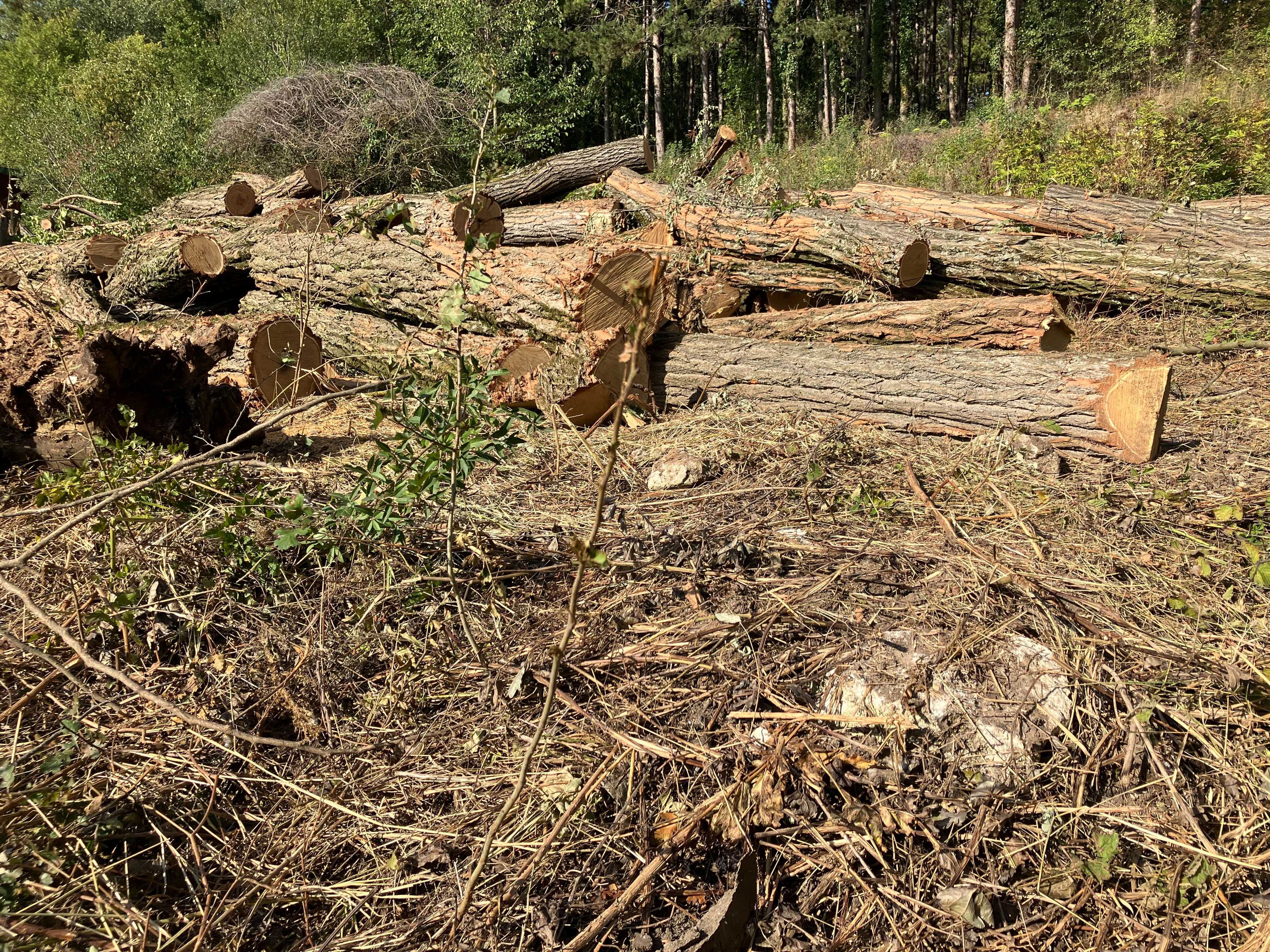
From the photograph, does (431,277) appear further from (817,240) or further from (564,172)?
(564,172)

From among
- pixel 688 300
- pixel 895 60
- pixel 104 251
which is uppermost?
pixel 895 60

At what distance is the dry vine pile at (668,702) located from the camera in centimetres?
170

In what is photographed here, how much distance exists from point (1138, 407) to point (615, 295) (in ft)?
8.59

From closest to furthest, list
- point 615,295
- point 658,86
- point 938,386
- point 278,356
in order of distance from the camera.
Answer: point 938,386
point 615,295
point 278,356
point 658,86

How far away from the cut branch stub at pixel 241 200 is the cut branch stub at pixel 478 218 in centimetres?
351

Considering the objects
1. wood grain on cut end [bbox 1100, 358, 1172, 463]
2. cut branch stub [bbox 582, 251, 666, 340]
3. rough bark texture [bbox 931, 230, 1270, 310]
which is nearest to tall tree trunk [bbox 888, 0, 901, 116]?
rough bark texture [bbox 931, 230, 1270, 310]

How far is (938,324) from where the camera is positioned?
172 inches

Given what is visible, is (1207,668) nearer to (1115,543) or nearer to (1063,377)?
(1115,543)

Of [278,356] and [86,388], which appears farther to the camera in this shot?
[278,356]

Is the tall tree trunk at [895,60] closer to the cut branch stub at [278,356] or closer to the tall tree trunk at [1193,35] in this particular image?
the tall tree trunk at [1193,35]

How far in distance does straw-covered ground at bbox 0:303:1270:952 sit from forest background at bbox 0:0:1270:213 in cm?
164

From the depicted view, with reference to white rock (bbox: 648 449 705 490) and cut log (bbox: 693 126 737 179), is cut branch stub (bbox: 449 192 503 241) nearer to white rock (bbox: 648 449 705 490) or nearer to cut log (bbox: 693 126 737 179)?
white rock (bbox: 648 449 705 490)

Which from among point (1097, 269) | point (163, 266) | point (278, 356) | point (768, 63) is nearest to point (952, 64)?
point (768, 63)

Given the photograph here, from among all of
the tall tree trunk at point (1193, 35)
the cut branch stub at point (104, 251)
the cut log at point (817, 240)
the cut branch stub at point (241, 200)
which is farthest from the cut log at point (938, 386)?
the tall tree trunk at point (1193, 35)
